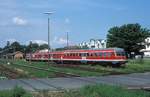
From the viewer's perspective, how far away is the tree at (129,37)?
116m

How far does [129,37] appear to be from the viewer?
117 metres

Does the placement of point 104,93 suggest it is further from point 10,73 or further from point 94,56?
point 94,56

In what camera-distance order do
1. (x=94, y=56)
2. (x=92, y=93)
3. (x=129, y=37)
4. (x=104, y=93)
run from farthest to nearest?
(x=129, y=37) → (x=94, y=56) → (x=92, y=93) → (x=104, y=93)

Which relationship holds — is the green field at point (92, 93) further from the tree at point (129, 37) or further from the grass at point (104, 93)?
the tree at point (129, 37)

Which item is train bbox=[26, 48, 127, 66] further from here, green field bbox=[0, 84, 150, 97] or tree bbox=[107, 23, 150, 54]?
green field bbox=[0, 84, 150, 97]

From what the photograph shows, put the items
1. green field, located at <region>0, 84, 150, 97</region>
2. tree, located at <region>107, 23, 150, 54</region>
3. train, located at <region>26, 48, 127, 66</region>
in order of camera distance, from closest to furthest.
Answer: green field, located at <region>0, 84, 150, 97</region> → train, located at <region>26, 48, 127, 66</region> → tree, located at <region>107, 23, 150, 54</region>

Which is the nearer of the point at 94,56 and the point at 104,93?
the point at 104,93

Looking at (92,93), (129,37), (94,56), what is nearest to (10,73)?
(94,56)

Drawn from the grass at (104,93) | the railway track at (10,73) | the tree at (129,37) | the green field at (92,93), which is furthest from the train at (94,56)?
the grass at (104,93)

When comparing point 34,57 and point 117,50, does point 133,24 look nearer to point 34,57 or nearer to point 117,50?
point 34,57

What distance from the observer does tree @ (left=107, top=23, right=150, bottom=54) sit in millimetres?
115938

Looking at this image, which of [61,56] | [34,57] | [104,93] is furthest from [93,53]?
[34,57]

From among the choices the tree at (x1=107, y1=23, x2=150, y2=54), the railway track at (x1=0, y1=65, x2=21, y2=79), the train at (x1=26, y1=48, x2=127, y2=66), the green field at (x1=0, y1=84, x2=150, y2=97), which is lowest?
the railway track at (x1=0, y1=65, x2=21, y2=79)

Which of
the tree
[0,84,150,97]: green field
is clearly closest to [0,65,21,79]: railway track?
[0,84,150,97]: green field
